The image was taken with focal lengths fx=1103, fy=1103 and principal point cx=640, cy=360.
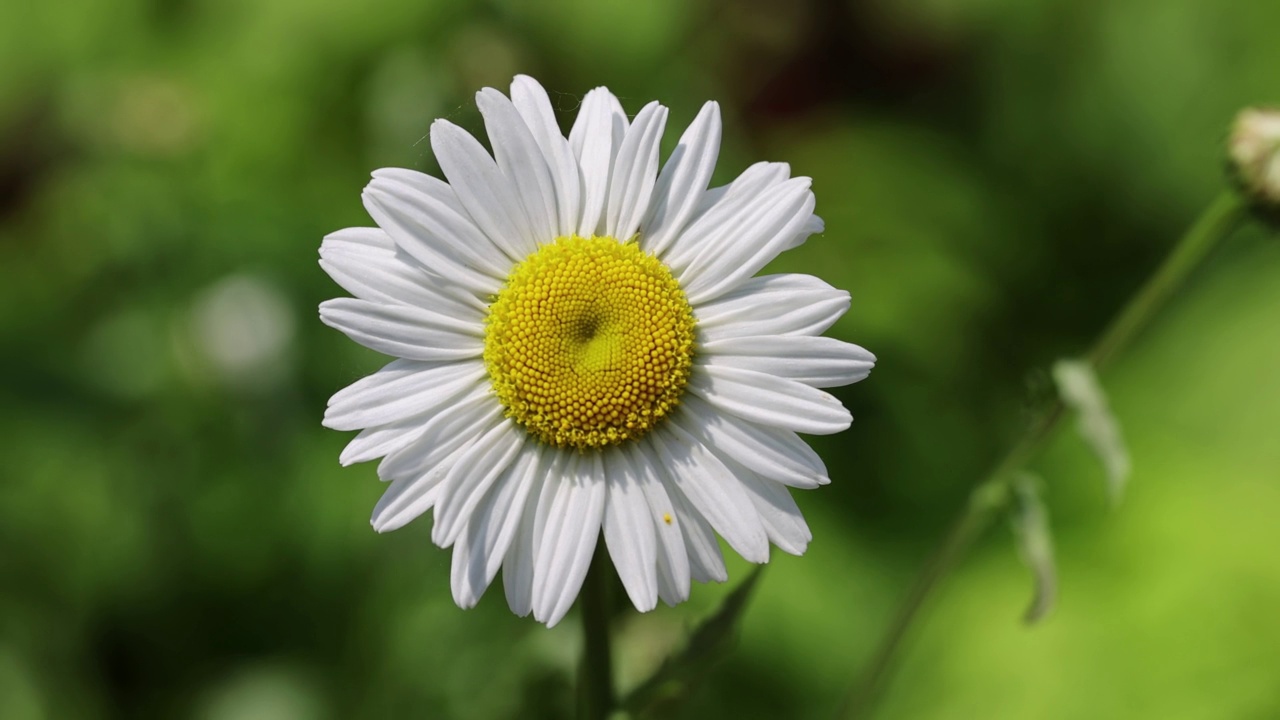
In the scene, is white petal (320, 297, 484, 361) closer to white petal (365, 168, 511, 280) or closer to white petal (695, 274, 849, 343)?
white petal (365, 168, 511, 280)

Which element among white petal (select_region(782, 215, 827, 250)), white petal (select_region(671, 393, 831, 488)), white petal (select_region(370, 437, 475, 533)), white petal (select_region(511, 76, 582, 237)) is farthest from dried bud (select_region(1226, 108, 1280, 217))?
white petal (select_region(370, 437, 475, 533))

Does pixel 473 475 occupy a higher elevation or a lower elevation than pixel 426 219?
lower

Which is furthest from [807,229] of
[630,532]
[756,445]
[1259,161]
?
[1259,161]

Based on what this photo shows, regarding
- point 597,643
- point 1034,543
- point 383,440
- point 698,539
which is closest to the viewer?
point 383,440

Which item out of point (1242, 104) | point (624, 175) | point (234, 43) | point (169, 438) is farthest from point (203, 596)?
point (1242, 104)

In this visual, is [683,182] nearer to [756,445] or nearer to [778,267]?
[756,445]

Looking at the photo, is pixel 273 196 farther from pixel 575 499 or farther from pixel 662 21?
pixel 575 499
